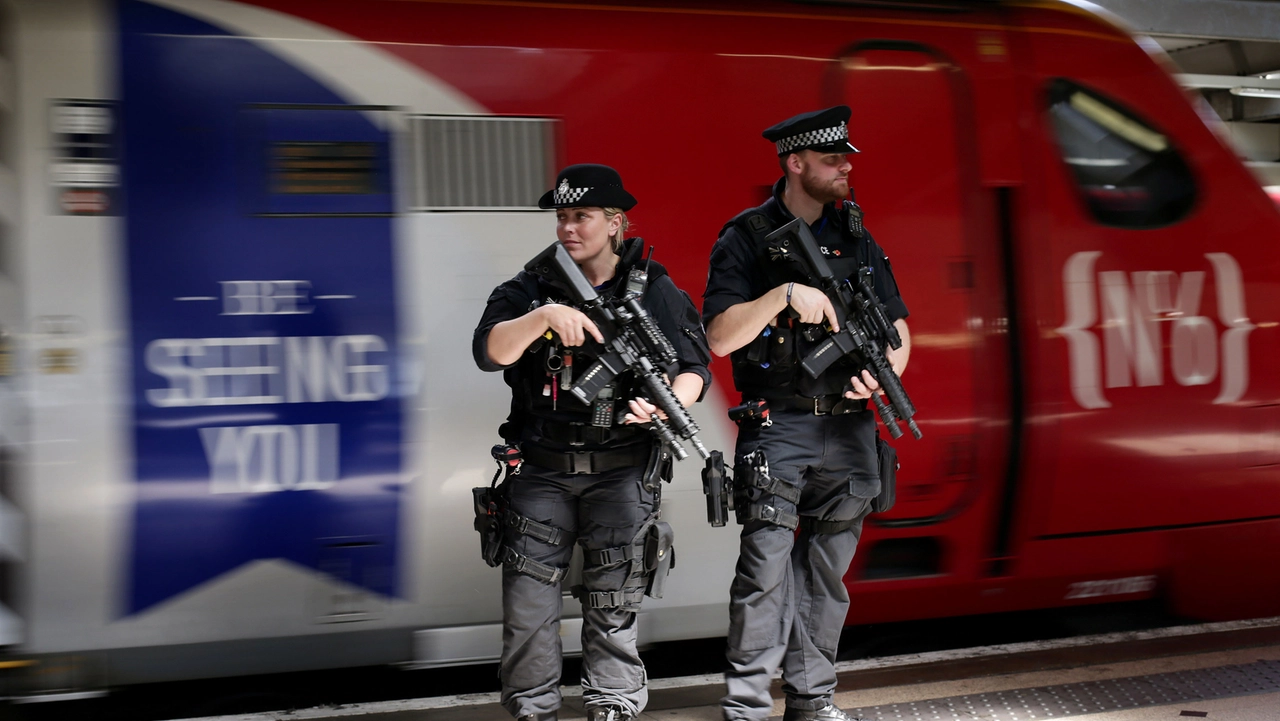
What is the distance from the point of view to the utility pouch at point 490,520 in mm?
3238

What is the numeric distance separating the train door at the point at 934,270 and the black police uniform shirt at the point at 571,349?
1.09m

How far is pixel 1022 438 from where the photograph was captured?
417 cm

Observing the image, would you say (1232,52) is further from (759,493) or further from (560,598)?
(560,598)

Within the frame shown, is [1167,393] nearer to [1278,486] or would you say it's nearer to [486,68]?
[1278,486]

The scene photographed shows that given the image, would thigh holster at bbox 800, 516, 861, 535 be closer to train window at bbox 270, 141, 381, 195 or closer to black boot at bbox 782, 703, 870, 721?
black boot at bbox 782, 703, 870, 721

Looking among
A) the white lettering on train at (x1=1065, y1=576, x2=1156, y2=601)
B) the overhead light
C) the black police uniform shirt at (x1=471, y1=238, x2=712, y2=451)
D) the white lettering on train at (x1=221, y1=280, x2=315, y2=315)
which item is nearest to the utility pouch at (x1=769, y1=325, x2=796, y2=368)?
the black police uniform shirt at (x1=471, y1=238, x2=712, y2=451)

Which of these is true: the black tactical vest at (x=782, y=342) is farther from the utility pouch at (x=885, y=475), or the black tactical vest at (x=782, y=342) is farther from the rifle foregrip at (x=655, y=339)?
the rifle foregrip at (x=655, y=339)

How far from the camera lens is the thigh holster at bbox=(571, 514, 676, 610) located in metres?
3.25

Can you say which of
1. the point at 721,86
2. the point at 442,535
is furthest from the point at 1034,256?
the point at 442,535

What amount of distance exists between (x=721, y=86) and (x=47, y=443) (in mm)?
2488

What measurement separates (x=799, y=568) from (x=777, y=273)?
0.98 metres

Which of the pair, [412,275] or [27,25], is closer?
[27,25]

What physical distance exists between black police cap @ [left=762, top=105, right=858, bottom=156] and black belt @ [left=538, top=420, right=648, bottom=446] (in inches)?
41.2

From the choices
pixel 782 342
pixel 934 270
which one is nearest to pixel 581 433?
pixel 782 342
